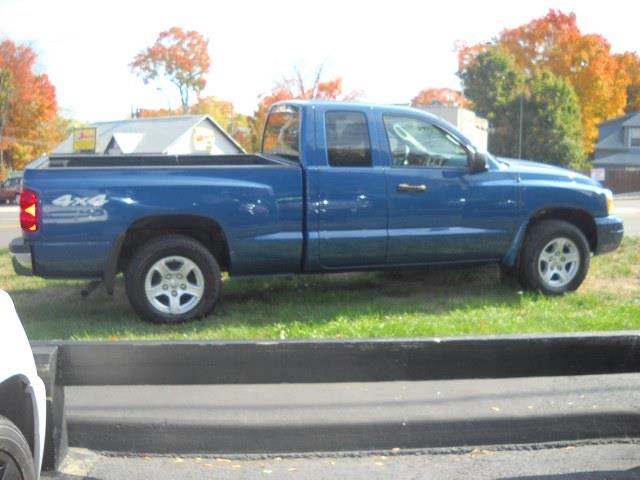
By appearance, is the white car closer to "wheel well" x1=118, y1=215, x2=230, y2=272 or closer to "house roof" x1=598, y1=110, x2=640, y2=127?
"wheel well" x1=118, y1=215, x2=230, y2=272

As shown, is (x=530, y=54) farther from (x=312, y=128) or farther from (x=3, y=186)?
(x=312, y=128)

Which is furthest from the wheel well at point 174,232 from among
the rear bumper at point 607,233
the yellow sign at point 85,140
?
the yellow sign at point 85,140

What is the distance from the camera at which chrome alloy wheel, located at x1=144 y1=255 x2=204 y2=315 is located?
314 inches

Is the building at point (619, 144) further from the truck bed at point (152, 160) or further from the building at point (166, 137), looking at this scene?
the truck bed at point (152, 160)

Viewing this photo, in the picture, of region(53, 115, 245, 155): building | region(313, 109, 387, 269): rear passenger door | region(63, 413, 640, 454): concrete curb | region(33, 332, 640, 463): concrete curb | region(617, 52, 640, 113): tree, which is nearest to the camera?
region(33, 332, 640, 463): concrete curb

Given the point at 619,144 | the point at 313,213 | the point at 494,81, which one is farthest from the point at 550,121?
the point at 313,213

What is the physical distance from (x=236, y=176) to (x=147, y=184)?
76 centimetres

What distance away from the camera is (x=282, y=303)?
8875 millimetres

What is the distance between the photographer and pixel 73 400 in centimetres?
571

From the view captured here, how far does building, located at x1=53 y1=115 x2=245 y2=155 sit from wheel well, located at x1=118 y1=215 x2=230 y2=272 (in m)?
43.3

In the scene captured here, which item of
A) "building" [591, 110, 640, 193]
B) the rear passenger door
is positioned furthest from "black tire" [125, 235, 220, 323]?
"building" [591, 110, 640, 193]

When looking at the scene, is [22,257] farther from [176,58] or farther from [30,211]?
[176,58]

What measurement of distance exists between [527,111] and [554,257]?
52.1 metres

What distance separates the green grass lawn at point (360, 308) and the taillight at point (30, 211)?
A: 0.86 m
